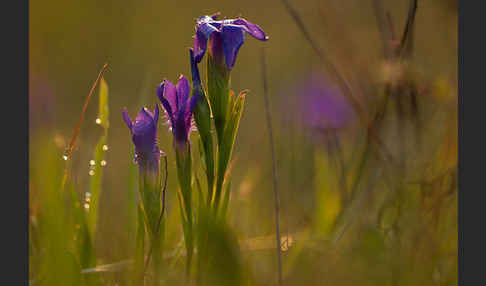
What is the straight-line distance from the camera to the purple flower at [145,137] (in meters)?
1.27

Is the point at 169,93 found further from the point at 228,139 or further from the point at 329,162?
the point at 329,162

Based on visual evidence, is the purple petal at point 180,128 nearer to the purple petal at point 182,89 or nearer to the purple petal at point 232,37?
the purple petal at point 182,89

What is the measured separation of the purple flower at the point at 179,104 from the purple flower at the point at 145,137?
38 mm

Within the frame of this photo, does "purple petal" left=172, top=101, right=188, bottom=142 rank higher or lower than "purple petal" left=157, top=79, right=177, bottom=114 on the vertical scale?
lower

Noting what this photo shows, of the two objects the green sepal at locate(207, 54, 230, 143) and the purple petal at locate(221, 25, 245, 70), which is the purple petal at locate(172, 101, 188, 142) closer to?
the green sepal at locate(207, 54, 230, 143)

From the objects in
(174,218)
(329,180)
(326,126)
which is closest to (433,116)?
(329,180)

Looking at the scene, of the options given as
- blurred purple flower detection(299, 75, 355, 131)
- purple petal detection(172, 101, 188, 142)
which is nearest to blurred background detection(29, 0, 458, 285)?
blurred purple flower detection(299, 75, 355, 131)

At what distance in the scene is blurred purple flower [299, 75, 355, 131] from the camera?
137 inches

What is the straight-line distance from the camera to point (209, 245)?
1.18 m

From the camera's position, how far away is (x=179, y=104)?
1303 millimetres

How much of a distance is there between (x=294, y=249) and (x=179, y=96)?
2.18 feet

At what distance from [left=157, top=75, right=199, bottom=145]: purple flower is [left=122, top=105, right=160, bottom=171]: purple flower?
0.04 m

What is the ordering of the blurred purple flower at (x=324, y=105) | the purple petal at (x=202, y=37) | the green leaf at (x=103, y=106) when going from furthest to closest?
the blurred purple flower at (x=324, y=105), the green leaf at (x=103, y=106), the purple petal at (x=202, y=37)

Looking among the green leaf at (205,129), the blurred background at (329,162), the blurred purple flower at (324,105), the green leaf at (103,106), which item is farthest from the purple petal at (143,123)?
the blurred purple flower at (324,105)
